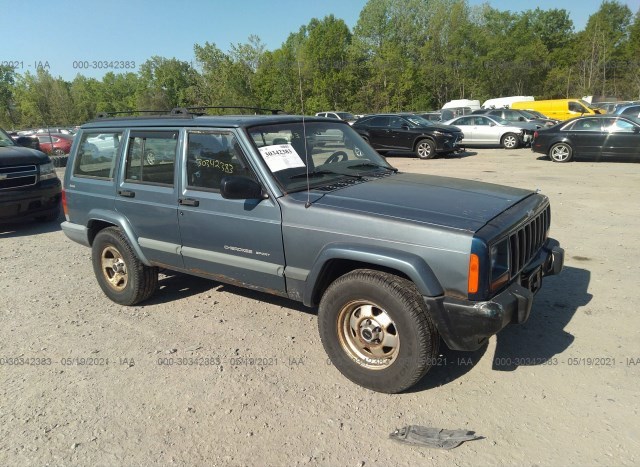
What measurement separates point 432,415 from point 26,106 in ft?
179

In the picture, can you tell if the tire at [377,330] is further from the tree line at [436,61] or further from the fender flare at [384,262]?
the tree line at [436,61]

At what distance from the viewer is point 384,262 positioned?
2975 millimetres

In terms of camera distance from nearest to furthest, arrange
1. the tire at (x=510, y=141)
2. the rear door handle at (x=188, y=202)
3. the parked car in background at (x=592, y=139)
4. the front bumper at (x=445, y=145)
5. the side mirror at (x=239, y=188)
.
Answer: the side mirror at (x=239, y=188)
the rear door handle at (x=188, y=202)
the parked car in background at (x=592, y=139)
the front bumper at (x=445, y=145)
the tire at (x=510, y=141)

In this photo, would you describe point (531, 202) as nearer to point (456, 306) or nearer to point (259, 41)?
point (456, 306)

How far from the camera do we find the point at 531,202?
3641 mm

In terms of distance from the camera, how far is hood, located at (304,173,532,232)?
3.03 metres

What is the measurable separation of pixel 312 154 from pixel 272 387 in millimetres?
1888

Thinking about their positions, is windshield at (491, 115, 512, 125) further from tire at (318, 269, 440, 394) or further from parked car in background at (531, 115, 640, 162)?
tire at (318, 269, 440, 394)

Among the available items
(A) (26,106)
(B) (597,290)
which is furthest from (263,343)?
(A) (26,106)

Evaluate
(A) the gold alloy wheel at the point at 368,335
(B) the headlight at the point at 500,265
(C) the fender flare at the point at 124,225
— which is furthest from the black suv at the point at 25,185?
(B) the headlight at the point at 500,265

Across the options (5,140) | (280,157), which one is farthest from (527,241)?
(5,140)

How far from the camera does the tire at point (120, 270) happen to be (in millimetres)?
4641

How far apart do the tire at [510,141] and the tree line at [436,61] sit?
26299mm

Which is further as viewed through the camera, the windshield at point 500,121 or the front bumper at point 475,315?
the windshield at point 500,121
